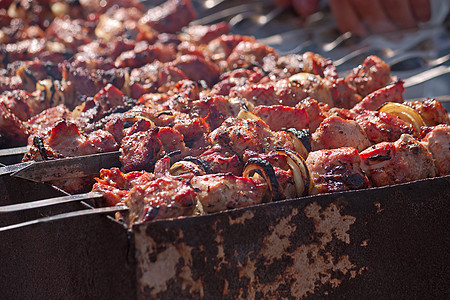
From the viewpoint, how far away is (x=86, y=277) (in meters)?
1.84

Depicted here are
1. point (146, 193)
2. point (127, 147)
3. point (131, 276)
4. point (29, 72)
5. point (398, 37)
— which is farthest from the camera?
point (398, 37)

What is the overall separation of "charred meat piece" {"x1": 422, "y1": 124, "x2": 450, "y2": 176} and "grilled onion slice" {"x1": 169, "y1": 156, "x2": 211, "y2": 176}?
103 centimetres

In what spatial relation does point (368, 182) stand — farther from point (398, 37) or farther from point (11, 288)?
point (398, 37)

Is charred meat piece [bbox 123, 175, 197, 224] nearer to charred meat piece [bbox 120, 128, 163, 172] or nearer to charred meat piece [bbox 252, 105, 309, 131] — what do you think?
charred meat piece [bbox 120, 128, 163, 172]

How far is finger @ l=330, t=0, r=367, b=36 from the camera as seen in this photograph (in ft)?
17.3

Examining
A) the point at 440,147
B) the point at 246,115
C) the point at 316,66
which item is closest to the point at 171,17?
the point at 316,66

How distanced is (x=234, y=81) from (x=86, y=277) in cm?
182

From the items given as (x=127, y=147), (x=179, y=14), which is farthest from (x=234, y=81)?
(x=179, y=14)

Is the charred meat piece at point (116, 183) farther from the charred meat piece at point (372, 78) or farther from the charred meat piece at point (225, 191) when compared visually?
the charred meat piece at point (372, 78)

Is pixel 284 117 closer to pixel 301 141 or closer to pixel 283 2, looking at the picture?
pixel 301 141

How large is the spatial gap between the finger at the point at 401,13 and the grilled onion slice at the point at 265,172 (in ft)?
12.8

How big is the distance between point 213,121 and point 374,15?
341 cm

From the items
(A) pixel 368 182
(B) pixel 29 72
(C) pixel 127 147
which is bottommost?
(A) pixel 368 182

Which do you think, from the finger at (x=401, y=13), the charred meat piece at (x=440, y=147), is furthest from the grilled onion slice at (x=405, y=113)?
the finger at (x=401, y=13)
